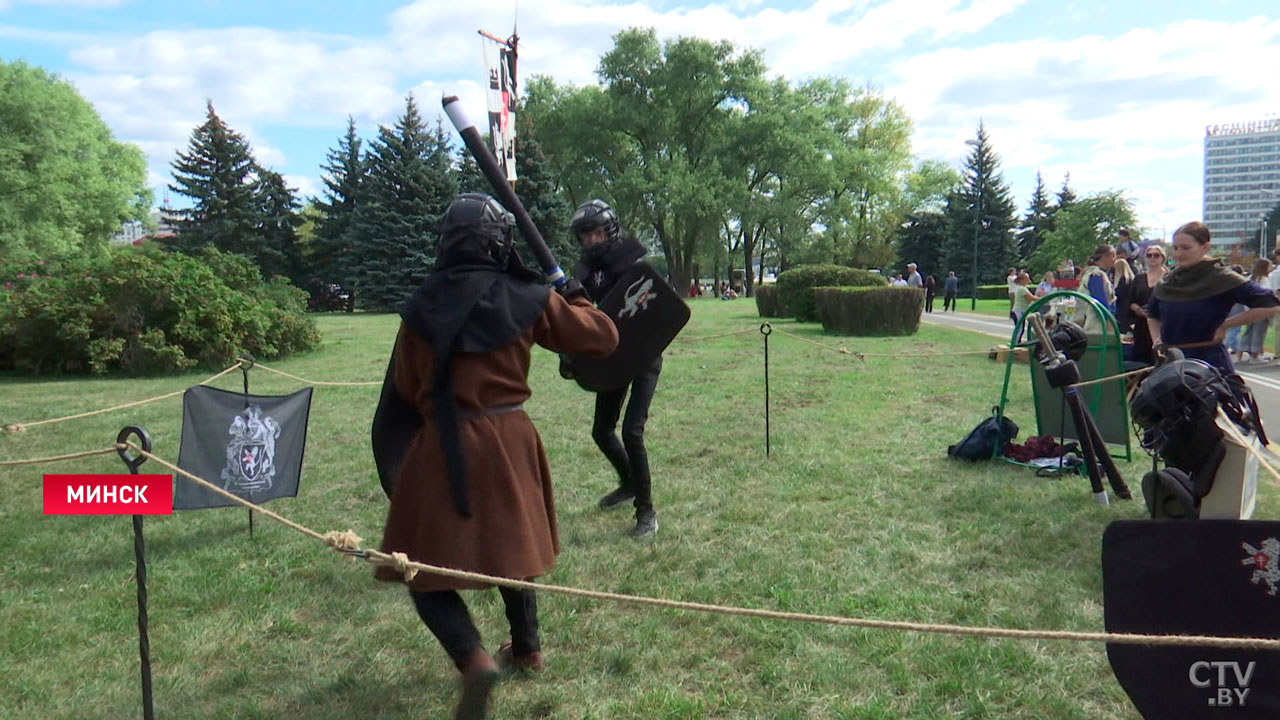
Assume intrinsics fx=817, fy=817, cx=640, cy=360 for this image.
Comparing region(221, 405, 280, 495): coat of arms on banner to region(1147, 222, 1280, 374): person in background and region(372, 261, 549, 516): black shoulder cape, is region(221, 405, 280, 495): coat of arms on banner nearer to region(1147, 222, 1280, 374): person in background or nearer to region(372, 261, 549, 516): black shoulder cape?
region(372, 261, 549, 516): black shoulder cape

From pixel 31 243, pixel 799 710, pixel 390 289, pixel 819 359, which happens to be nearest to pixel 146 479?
pixel 799 710

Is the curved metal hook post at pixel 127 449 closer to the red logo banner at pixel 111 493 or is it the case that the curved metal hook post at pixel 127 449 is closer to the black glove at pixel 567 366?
the red logo banner at pixel 111 493

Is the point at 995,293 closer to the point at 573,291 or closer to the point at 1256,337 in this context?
the point at 1256,337

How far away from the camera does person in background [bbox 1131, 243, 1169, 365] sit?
7.32m

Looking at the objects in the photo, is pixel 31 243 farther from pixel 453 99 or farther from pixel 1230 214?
pixel 1230 214

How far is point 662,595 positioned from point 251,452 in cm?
251

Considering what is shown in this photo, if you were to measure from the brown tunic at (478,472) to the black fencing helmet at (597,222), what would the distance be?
1.59 m

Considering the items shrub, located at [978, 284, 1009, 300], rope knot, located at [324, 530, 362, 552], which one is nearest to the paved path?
rope knot, located at [324, 530, 362, 552]

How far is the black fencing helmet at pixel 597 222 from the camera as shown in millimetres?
4227

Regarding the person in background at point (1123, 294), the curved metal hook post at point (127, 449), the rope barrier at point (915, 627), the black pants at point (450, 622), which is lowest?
the black pants at point (450, 622)

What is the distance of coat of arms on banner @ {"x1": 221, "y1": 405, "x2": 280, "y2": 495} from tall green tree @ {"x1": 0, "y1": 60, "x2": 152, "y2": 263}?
3221 cm

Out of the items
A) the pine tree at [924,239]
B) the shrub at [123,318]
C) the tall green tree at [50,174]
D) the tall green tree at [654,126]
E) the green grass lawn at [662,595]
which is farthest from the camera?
the pine tree at [924,239]

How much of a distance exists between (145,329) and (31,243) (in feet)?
83.1

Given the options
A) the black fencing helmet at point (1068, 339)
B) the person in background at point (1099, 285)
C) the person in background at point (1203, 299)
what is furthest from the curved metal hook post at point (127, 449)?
the person in background at point (1099, 285)
